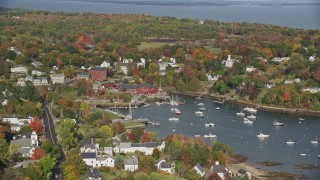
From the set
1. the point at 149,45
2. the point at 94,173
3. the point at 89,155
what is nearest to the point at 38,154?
the point at 89,155

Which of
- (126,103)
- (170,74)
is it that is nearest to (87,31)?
(170,74)

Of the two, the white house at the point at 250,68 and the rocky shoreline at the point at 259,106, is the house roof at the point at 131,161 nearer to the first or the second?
the rocky shoreline at the point at 259,106

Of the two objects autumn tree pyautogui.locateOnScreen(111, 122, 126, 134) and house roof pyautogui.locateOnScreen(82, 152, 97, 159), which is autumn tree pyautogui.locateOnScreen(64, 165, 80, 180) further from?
autumn tree pyautogui.locateOnScreen(111, 122, 126, 134)

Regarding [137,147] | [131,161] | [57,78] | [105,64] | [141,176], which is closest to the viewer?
[141,176]

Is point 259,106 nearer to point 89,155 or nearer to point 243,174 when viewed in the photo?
point 243,174

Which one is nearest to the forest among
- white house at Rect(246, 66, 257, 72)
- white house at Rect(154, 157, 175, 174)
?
white house at Rect(246, 66, 257, 72)

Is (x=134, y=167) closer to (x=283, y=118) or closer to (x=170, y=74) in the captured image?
(x=283, y=118)
